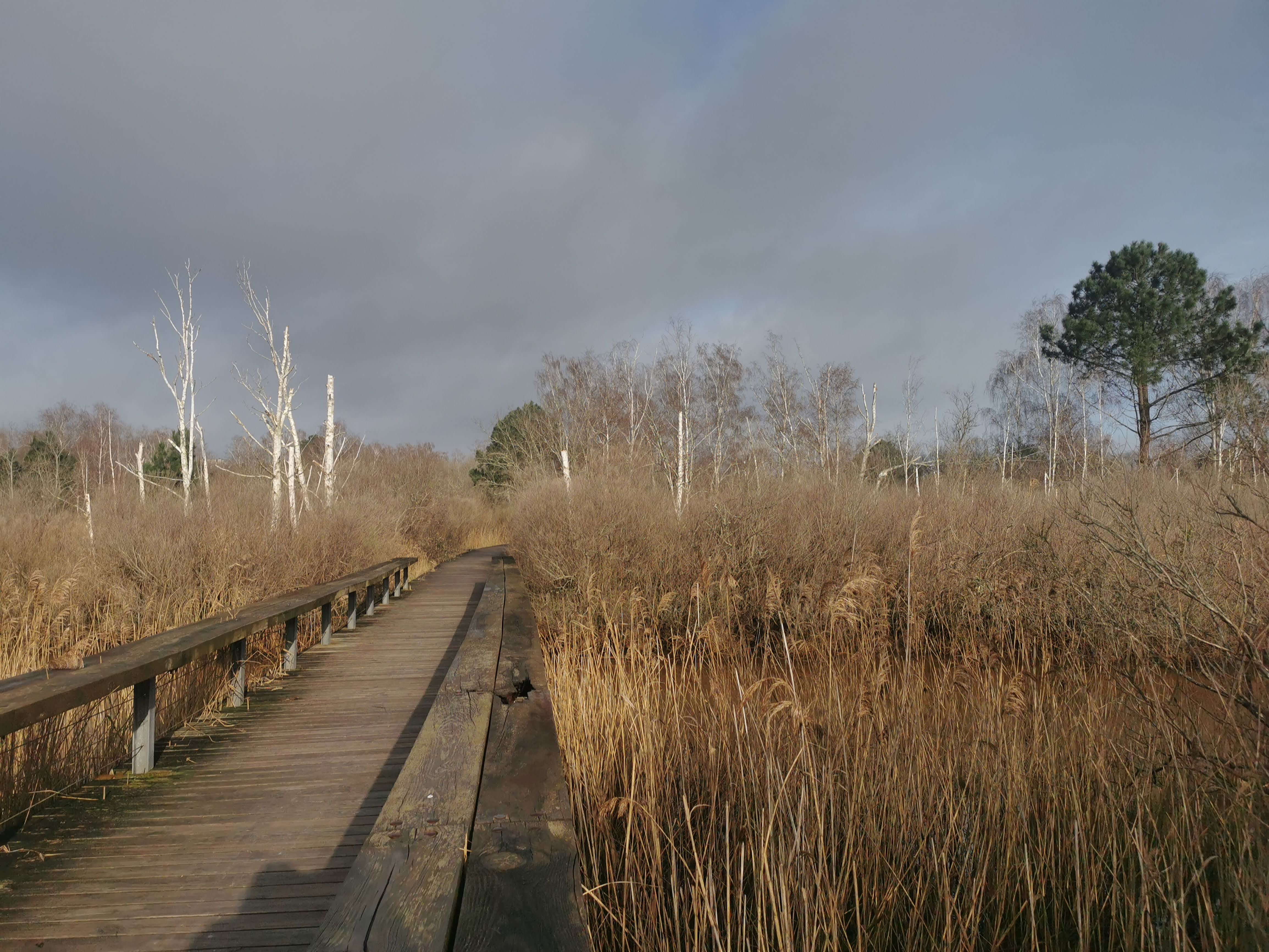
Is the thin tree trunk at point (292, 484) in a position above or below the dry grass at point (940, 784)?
above

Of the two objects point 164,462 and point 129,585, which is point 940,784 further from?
point 164,462

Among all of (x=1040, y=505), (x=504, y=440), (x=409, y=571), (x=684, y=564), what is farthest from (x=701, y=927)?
(x=504, y=440)

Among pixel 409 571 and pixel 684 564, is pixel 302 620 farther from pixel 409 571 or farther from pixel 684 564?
pixel 409 571

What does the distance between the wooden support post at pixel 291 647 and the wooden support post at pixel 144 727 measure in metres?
2.27

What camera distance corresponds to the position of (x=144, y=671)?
3.40 meters

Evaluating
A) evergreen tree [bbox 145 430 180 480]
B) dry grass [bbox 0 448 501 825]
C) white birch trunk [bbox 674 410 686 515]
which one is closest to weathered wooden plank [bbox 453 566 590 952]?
dry grass [bbox 0 448 501 825]

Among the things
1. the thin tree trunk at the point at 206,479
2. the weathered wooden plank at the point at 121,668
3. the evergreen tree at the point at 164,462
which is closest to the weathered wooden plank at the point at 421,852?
the weathered wooden plank at the point at 121,668

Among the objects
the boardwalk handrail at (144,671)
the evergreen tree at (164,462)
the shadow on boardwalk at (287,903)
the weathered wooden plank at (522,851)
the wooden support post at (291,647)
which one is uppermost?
the evergreen tree at (164,462)

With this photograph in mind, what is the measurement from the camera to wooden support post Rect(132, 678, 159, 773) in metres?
3.59

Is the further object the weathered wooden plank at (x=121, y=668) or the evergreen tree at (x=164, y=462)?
the evergreen tree at (x=164, y=462)

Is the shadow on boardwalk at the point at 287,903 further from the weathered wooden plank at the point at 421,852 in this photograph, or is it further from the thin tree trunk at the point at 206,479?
the thin tree trunk at the point at 206,479

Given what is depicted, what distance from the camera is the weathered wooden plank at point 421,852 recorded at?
1431 mm

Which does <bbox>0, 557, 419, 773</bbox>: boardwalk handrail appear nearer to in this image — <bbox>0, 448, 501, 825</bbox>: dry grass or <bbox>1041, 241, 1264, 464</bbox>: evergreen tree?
<bbox>0, 448, 501, 825</bbox>: dry grass

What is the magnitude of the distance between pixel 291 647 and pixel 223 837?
11.1 ft
